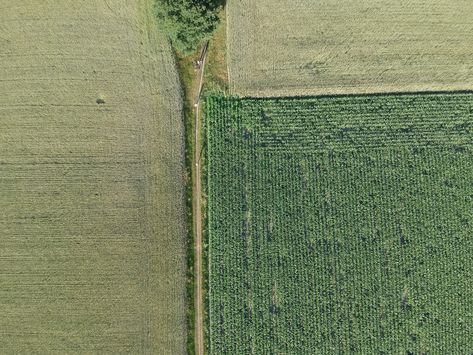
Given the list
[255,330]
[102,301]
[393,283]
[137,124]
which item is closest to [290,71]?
[137,124]

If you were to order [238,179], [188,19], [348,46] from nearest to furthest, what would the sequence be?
1. [188,19]
2. [238,179]
3. [348,46]

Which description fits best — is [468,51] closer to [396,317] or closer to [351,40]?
[351,40]

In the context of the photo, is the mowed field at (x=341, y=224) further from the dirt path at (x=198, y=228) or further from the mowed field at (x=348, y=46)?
the mowed field at (x=348, y=46)

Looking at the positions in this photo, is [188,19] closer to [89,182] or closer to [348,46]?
[348,46]

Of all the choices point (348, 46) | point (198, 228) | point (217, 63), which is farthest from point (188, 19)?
point (198, 228)

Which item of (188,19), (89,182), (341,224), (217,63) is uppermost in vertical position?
(188,19)

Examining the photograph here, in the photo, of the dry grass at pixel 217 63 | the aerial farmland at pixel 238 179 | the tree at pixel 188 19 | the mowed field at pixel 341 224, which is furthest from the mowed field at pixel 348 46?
the tree at pixel 188 19

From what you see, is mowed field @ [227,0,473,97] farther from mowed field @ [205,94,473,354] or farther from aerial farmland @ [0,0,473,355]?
mowed field @ [205,94,473,354]
